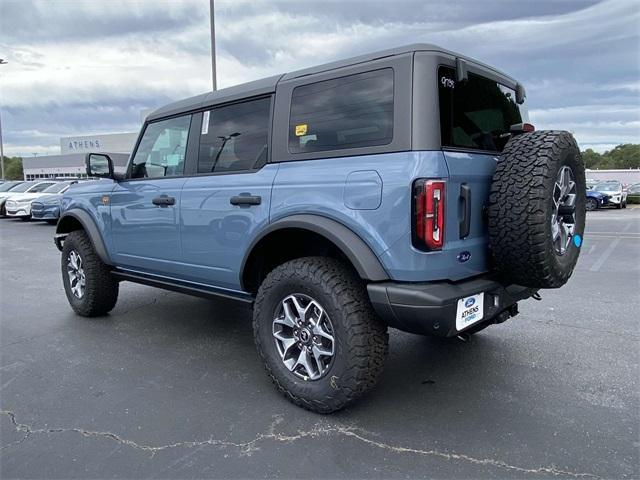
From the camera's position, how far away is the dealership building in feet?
180

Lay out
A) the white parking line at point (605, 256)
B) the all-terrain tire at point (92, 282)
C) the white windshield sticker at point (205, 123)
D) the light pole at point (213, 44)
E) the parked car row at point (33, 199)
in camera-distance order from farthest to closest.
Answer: the parked car row at point (33, 199)
the light pole at point (213, 44)
the white parking line at point (605, 256)
the all-terrain tire at point (92, 282)
the white windshield sticker at point (205, 123)

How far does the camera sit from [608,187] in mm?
24359

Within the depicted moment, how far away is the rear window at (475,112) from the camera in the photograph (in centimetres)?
270

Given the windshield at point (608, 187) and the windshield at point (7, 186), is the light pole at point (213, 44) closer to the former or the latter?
the windshield at point (7, 186)

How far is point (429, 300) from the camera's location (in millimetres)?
2494

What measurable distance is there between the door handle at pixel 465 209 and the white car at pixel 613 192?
24993 millimetres

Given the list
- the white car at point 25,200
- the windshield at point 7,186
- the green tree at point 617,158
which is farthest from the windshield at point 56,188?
the green tree at point 617,158

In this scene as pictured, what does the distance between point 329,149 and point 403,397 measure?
1655 mm

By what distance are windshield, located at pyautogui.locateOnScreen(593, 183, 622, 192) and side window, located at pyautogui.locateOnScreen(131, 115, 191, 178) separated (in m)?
25.2

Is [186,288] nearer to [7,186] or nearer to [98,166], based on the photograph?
[98,166]

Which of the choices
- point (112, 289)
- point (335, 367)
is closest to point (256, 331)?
point (335, 367)

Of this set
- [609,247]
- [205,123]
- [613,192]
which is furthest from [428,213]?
[613,192]

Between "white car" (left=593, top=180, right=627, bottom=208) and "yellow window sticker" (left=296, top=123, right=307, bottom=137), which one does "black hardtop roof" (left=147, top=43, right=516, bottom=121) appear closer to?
"yellow window sticker" (left=296, top=123, right=307, bottom=137)

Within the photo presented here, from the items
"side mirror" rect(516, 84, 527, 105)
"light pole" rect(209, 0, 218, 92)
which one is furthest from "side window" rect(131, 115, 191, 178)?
"light pole" rect(209, 0, 218, 92)
